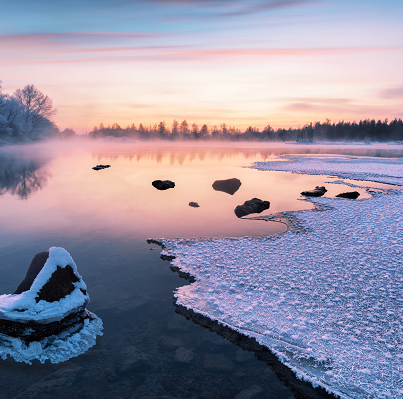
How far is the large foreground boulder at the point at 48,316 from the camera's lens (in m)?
4.27

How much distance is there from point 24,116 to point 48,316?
78.0 metres

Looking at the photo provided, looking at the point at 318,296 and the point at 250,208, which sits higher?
the point at 250,208

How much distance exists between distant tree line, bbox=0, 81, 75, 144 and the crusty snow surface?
65536mm

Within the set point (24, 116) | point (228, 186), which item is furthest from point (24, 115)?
point (228, 186)

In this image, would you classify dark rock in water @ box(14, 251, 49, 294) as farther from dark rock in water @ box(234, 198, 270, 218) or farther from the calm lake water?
dark rock in water @ box(234, 198, 270, 218)

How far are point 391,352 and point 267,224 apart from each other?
7054mm

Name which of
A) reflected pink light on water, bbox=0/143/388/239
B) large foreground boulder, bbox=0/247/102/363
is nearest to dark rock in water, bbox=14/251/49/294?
large foreground boulder, bbox=0/247/102/363

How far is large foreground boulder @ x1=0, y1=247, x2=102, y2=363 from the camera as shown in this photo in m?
4.27

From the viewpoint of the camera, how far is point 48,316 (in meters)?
4.33

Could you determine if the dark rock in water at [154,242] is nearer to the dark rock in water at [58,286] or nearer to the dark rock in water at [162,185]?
the dark rock in water at [58,286]

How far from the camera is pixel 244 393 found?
3.83 m

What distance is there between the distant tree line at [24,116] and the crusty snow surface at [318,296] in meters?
65.5

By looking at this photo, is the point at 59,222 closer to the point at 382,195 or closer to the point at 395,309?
the point at 395,309

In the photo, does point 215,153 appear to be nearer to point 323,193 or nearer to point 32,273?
point 323,193
